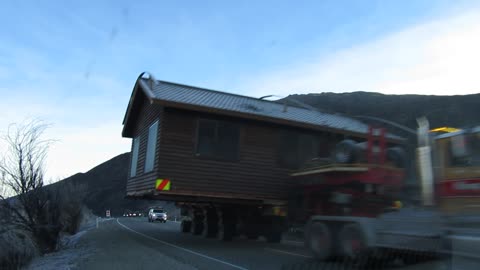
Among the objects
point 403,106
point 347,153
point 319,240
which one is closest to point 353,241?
point 319,240

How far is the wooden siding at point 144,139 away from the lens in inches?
568

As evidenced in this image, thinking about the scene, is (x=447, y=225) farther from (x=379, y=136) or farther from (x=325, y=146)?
(x=325, y=146)

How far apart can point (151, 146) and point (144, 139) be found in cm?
172

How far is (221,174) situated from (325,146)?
4.13 metres

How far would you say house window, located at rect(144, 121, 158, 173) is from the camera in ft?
48.8

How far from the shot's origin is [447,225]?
734cm

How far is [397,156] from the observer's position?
32.1ft

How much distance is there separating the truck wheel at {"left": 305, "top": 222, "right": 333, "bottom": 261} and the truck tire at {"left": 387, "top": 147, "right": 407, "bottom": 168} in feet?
6.67

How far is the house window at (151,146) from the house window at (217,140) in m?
1.53

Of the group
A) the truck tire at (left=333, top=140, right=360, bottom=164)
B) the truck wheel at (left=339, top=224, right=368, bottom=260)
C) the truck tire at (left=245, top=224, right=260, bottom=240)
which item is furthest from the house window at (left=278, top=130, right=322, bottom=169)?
the truck wheel at (left=339, top=224, right=368, bottom=260)

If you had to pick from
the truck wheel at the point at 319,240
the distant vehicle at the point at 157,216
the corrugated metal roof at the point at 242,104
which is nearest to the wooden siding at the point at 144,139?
the corrugated metal roof at the point at 242,104

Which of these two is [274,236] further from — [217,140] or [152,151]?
[152,151]

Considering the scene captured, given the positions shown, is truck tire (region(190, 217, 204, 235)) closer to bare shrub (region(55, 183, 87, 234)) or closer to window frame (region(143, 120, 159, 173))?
window frame (region(143, 120, 159, 173))

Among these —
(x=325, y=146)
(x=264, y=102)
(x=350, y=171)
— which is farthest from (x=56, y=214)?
(x=350, y=171)
